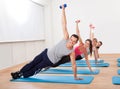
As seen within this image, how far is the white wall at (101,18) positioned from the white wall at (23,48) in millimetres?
956

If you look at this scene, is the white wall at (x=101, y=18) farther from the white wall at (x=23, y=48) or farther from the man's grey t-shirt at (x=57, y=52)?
the man's grey t-shirt at (x=57, y=52)

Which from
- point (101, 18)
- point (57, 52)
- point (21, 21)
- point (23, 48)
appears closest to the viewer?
point (57, 52)

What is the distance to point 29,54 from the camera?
7.42m

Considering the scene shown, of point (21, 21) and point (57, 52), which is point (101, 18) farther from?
point (57, 52)

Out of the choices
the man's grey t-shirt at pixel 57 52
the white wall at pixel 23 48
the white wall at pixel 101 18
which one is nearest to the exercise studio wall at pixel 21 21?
the white wall at pixel 23 48

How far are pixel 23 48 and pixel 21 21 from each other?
880 millimetres

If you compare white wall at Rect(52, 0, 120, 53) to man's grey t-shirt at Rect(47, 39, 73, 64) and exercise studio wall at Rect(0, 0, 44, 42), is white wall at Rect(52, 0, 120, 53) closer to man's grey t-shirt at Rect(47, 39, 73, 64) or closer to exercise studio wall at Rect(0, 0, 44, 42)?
exercise studio wall at Rect(0, 0, 44, 42)

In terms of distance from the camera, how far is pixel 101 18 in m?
9.26

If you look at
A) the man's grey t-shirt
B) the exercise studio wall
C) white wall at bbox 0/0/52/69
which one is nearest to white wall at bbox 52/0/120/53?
white wall at bbox 0/0/52/69

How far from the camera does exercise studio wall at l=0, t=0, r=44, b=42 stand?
5.61 metres

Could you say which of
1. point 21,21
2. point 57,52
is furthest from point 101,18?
point 57,52

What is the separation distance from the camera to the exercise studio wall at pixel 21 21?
5611mm

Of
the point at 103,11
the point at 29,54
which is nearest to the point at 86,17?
the point at 103,11

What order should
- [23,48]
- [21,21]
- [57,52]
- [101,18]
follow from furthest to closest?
[101,18] < [23,48] < [21,21] < [57,52]
